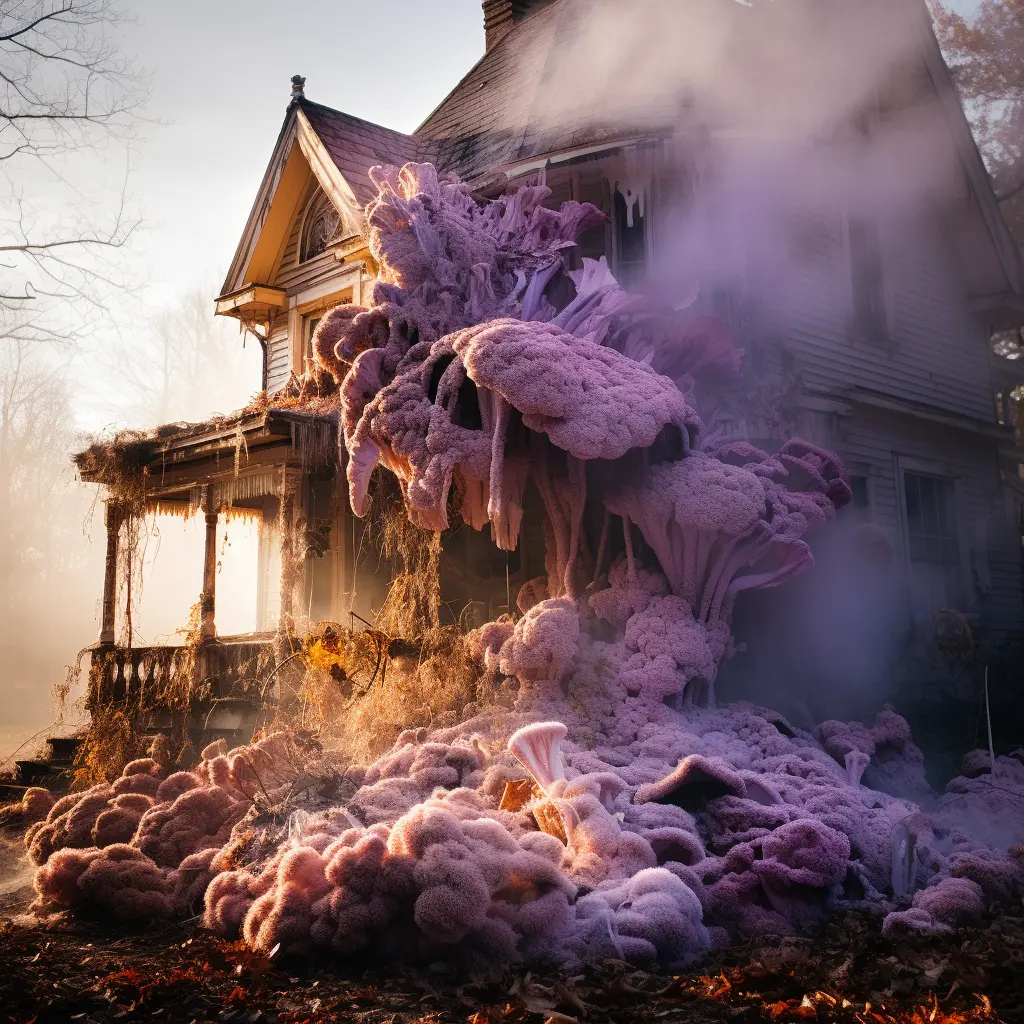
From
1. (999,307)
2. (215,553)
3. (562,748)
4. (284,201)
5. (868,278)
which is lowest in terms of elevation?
(562,748)

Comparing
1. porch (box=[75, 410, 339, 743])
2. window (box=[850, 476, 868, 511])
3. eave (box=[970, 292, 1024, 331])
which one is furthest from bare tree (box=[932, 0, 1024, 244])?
porch (box=[75, 410, 339, 743])

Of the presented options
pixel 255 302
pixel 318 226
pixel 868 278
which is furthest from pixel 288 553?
pixel 868 278

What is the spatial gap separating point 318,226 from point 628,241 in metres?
5.08

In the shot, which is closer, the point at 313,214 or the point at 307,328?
the point at 313,214

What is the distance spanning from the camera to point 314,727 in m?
9.92

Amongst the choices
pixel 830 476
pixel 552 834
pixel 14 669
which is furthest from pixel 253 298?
pixel 14 669

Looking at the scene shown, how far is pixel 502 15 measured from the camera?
54.0 ft

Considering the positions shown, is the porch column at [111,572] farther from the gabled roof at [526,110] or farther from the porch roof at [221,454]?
the gabled roof at [526,110]

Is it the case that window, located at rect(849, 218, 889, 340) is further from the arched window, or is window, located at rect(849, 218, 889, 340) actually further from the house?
the arched window

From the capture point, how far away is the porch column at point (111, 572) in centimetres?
1322

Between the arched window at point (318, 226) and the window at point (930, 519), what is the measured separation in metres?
9.11

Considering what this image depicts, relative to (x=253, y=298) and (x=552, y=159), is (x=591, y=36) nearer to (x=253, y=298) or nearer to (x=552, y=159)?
(x=552, y=159)

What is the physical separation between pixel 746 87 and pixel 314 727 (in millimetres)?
9481

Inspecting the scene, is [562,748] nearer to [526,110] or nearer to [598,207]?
[598,207]
